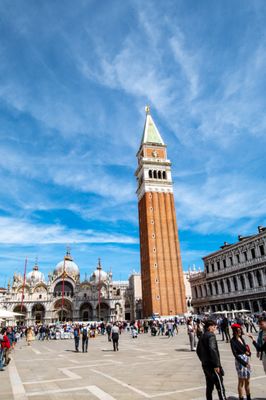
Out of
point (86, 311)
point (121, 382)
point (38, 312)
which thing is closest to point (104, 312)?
point (86, 311)

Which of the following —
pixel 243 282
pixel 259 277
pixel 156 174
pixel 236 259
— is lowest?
pixel 243 282

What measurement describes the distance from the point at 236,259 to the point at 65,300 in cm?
3940

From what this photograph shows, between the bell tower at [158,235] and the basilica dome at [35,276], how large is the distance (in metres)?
29.7

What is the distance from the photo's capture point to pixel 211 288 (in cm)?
5397

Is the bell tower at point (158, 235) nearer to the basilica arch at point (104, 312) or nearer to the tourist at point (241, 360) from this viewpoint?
the basilica arch at point (104, 312)

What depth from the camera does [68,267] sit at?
76125 mm

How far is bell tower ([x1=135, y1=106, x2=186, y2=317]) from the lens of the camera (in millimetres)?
54219

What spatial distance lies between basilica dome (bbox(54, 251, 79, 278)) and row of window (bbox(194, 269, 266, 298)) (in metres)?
30.7

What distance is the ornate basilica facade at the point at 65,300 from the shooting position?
66500mm

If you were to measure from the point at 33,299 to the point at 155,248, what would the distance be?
101 ft

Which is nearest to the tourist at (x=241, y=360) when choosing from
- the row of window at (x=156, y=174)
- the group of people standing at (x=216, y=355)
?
the group of people standing at (x=216, y=355)

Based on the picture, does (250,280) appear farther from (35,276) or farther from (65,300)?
(35,276)

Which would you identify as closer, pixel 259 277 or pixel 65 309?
pixel 259 277

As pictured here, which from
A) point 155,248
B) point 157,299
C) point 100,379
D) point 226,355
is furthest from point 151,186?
point 100,379
